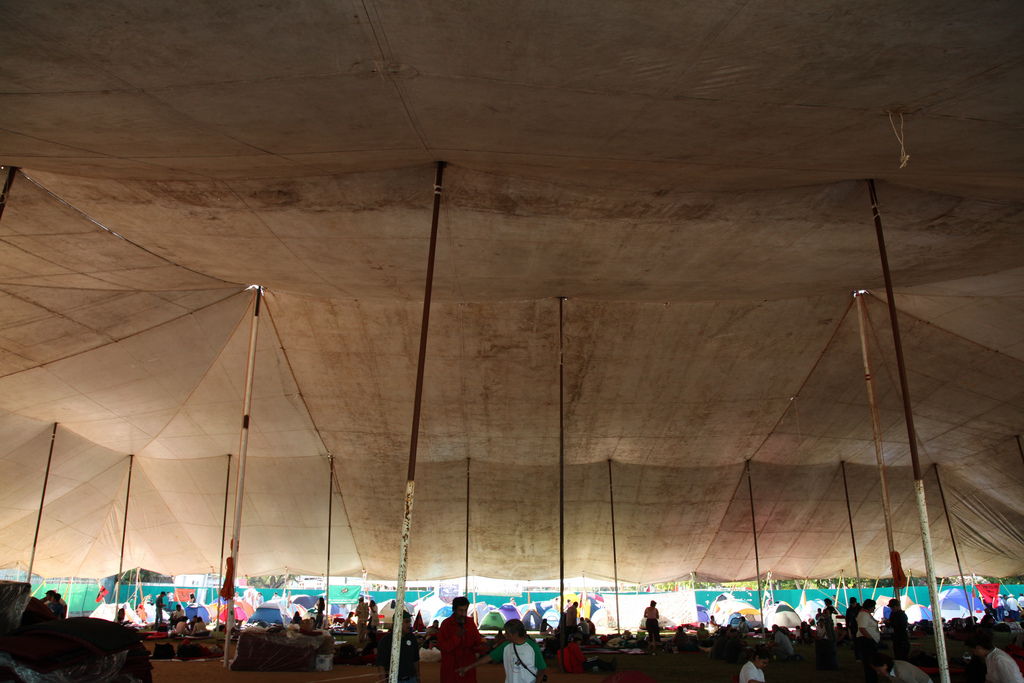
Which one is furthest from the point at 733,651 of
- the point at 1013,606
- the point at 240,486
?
→ the point at 1013,606

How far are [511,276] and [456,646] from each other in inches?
206

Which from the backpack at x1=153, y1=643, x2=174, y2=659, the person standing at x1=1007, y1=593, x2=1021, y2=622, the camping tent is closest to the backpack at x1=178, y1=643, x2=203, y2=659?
the backpack at x1=153, y1=643, x2=174, y2=659

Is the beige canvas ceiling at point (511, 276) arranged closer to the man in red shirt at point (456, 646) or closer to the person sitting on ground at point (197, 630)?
the person sitting on ground at point (197, 630)

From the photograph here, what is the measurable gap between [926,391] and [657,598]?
13.4 metres

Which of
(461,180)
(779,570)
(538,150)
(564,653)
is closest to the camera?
(538,150)

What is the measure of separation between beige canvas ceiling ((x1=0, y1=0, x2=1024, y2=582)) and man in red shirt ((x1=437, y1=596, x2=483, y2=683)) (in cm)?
445

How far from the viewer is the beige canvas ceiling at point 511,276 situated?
176 inches

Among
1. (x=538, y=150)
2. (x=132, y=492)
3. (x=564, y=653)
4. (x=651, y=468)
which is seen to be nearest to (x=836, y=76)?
(x=538, y=150)

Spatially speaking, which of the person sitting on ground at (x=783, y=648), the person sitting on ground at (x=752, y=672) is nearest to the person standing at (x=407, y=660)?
the person sitting on ground at (x=752, y=672)

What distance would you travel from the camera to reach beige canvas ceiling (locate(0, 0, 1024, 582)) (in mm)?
4477

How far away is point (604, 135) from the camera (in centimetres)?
571

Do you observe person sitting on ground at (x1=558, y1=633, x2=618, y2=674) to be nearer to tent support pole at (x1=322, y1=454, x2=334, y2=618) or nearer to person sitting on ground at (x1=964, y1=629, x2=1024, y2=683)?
person sitting on ground at (x1=964, y1=629, x2=1024, y2=683)

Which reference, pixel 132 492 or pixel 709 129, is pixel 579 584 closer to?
pixel 132 492

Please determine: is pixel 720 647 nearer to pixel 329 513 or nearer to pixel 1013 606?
pixel 329 513
